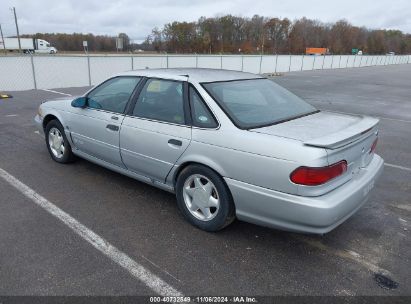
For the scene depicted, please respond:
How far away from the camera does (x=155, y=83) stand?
3.76 metres

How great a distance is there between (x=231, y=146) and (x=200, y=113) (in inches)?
21.3

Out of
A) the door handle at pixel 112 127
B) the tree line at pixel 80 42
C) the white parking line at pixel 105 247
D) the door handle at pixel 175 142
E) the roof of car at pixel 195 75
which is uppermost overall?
the tree line at pixel 80 42

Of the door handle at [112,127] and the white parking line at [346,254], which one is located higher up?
the door handle at [112,127]

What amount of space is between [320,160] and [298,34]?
101 meters

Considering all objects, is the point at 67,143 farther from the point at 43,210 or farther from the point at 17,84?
the point at 17,84

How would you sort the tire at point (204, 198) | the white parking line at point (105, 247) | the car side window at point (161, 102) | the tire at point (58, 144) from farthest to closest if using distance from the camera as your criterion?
the tire at point (58, 144), the car side window at point (161, 102), the tire at point (204, 198), the white parking line at point (105, 247)

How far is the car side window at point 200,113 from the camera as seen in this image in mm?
3133

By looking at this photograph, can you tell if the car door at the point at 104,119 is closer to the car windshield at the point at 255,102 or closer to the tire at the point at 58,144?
the tire at the point at 58,144

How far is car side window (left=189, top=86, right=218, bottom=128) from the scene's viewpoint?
3133 millimetres

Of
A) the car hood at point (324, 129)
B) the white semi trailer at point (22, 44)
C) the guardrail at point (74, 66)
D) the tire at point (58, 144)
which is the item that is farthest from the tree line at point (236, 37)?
the car hood at point (324, 129)

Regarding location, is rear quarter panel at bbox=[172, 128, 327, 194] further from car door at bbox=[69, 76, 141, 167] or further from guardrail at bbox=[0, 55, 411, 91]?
guardrail at bbox=[0, 55, 411, 91]

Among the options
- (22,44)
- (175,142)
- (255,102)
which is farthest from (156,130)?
(22,44)

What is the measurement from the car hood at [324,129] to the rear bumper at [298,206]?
0.42 m

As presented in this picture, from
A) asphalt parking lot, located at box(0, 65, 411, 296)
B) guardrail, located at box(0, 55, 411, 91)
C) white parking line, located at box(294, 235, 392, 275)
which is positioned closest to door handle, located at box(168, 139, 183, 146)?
asphalt parking lot, located at box(0, 65, 411, 296)
